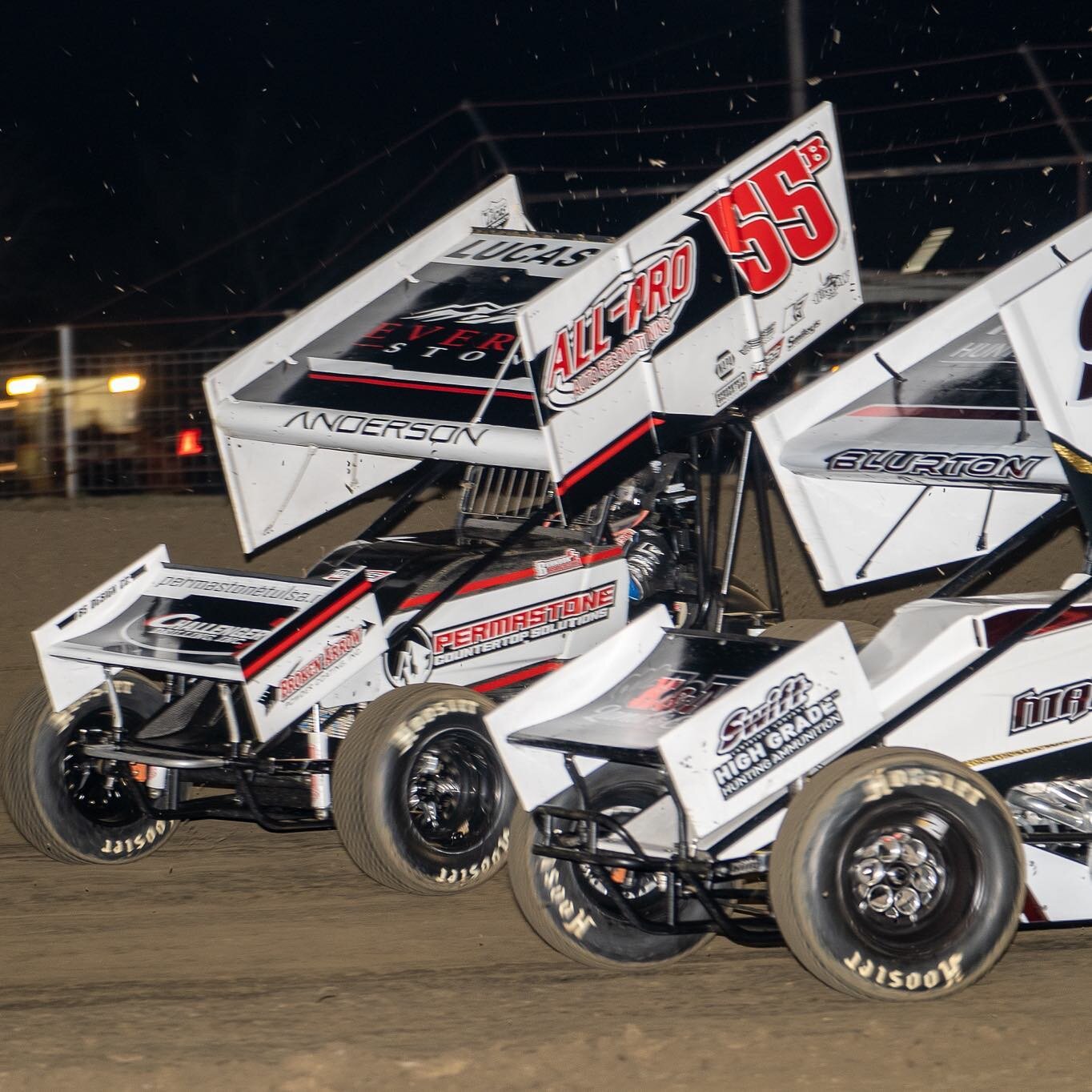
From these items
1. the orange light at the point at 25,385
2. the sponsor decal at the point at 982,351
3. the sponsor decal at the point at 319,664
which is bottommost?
the sponsor decal at the point at 319,664

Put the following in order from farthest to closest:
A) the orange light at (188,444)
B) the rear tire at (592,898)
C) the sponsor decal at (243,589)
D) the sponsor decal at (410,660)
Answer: the orange light at (188,444), the sponsor decal at (410,660), the sponsor decal at (243,589), the rear tire at (592,898)

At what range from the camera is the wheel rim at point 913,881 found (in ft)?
14.9

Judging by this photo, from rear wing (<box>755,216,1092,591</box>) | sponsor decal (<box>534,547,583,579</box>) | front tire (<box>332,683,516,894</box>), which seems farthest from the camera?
sponsor decal (<box>534,547,583,579</box>)

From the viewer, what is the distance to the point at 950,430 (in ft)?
18.6

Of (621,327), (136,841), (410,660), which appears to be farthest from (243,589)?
(621,327)

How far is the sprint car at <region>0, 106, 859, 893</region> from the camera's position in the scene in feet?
20.2

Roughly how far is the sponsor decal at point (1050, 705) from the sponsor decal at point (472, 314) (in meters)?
3.10

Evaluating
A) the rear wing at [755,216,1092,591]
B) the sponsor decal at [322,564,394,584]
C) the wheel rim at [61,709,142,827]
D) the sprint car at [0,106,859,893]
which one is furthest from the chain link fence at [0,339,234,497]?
the rear wing at [755,216,1092,591]

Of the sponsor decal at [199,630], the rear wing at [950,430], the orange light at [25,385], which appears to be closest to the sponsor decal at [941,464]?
the rear wing at [950,430]

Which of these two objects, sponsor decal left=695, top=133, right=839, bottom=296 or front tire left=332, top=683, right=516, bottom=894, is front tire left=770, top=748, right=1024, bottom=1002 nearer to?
front tire left=332, top=683, right=516, bottom=894

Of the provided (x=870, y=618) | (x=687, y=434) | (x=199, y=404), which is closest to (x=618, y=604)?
(x=687, y=434)

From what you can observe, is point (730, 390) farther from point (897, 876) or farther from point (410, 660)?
point (897, 876)

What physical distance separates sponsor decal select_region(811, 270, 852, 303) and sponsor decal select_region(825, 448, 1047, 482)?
1586 millimetres

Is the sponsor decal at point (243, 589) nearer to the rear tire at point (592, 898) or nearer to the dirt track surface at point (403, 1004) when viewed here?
the dirt track surface at point (403, 1004)
